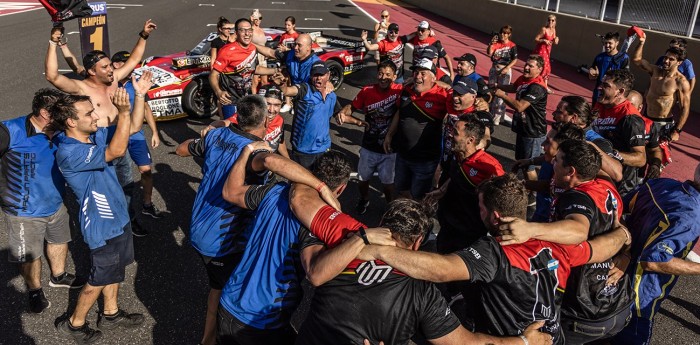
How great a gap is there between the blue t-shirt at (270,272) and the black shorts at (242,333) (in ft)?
0.13

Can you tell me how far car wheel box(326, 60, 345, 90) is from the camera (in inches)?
479

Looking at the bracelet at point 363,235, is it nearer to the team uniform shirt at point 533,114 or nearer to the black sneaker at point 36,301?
the black sneaker at point 36,301

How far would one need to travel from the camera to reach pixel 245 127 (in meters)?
3.84

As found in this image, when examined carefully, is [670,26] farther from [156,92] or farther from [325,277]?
[325,277]

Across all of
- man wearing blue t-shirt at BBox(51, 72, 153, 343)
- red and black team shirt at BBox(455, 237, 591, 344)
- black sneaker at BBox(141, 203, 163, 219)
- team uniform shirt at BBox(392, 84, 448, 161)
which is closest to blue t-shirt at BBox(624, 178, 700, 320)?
red and black team shirt at BBox(455, 237, 591, 344)

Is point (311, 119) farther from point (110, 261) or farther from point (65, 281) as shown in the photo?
point (65, 281)

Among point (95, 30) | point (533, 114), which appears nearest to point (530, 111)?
point (533, 114)

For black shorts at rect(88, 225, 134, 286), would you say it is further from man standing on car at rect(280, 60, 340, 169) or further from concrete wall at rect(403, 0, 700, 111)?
concrete wall at rect(403, 0, 700, 111)

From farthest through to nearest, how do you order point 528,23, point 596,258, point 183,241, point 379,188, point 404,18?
point 404,18 → point 528,23 → point 379,188 → point 183,241 → point 596,258

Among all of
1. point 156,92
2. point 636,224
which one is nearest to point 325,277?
point 636,224

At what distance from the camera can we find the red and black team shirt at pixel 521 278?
8.82ft

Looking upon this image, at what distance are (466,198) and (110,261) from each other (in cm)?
323

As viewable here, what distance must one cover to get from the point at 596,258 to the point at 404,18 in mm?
26039

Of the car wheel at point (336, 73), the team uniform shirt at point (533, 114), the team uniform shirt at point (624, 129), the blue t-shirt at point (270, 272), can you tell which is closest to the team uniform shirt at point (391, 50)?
the car wheel at point (336, 73)
